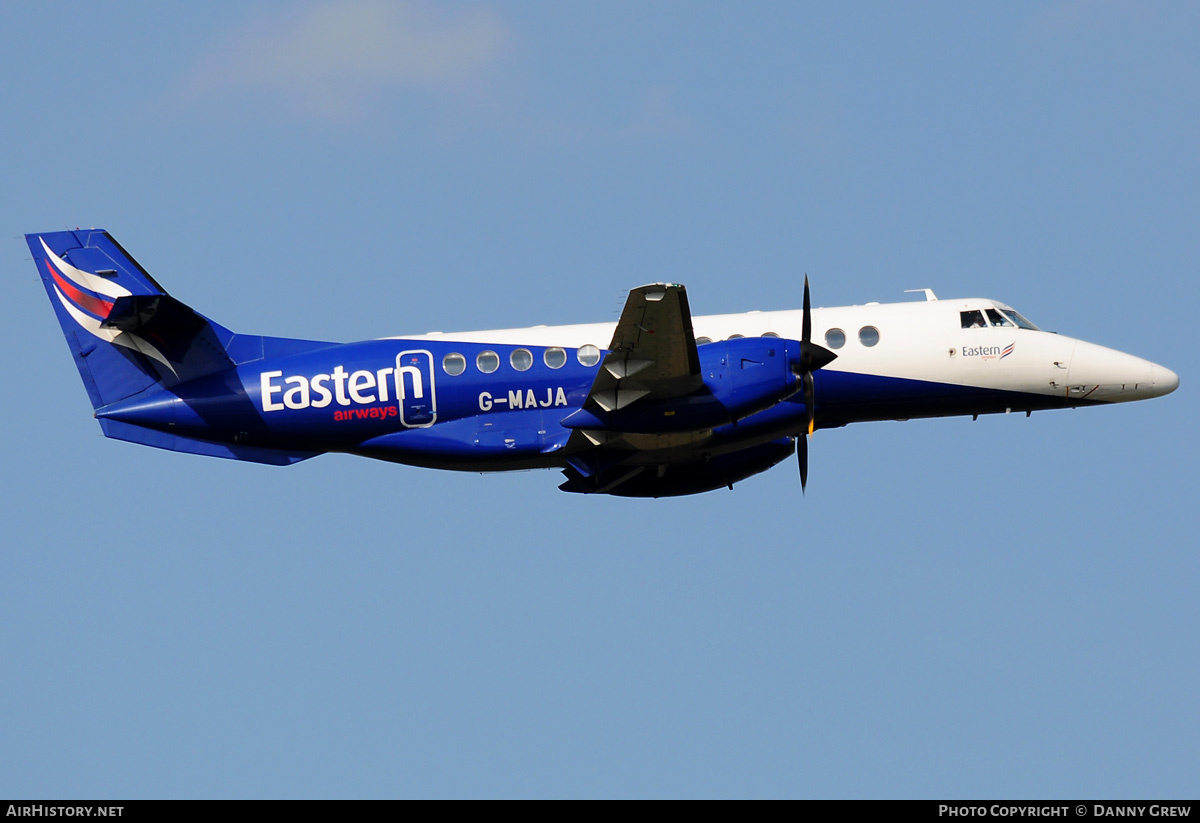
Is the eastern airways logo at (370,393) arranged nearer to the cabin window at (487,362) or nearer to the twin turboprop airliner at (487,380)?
the twin turboprop airliner at (487,380)

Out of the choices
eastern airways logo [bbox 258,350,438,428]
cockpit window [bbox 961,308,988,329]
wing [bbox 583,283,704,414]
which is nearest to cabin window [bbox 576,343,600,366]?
wing [bbox 583,283,704,414]

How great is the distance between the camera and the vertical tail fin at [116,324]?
2778 cm

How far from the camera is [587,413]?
26328 millimetres

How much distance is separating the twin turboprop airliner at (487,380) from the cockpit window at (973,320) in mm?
35

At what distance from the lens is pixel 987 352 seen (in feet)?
93.6

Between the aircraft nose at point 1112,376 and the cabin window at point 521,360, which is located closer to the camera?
the cabin window at point 521,360

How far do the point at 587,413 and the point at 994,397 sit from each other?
8345mm

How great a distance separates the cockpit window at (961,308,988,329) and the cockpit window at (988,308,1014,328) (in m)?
0.20

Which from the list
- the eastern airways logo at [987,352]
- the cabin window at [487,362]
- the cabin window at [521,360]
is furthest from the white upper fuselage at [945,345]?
the cabin window at [487,362]

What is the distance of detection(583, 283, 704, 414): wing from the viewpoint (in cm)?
2433
